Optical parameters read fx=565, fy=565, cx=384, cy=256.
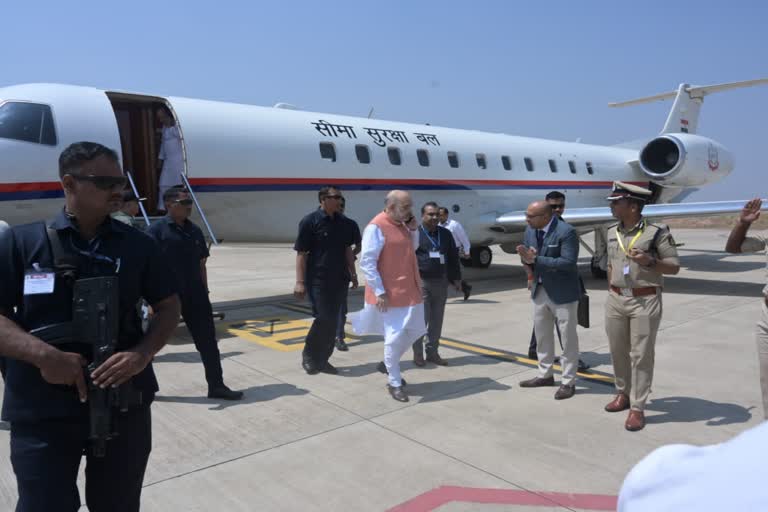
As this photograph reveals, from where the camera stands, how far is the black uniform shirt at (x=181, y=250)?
5262 millimetres

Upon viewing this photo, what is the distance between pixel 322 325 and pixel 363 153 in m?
5.84

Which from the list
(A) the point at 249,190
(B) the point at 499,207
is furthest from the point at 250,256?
(A) the point at 249,190

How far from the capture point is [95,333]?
2117mm

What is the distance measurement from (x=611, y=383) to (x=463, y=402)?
1683 mm

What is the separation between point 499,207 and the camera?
1430cm

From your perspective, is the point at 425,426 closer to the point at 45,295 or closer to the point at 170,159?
the point at 45,295

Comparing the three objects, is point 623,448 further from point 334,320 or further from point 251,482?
point 334,320

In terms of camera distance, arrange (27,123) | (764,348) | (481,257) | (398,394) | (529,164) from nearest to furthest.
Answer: (764,348) → (398,394) → (27,123) → (529,164) → (481,257)

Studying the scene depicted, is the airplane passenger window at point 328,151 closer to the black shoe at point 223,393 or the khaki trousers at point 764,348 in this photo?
the black shoe at point 223,393

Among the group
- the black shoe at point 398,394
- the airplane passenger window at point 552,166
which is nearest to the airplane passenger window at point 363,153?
the black shoe at point 398,394

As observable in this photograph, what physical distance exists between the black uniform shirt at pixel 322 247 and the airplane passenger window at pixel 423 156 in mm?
6440

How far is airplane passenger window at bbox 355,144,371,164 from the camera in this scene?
1110cm

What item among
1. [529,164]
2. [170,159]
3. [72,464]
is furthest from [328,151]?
[72,464]

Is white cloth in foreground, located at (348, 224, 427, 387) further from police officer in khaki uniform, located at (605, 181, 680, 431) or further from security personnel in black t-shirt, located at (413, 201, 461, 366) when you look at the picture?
police officer in khaki uniform, located at (605, 181, 680, 431)
